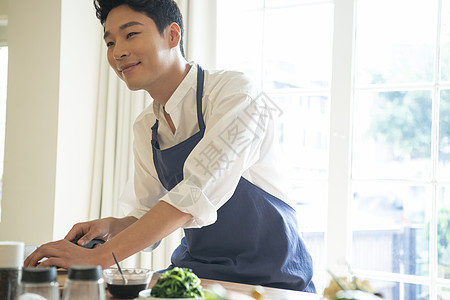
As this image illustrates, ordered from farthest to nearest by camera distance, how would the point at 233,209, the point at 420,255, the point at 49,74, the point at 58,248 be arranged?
the point at 49,74
the point at 420,255
the point at 233,209
the point at 58,248

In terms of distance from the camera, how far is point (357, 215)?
9.72ft

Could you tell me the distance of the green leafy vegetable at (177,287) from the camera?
991 millimetres

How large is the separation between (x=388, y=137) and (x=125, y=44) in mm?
1667

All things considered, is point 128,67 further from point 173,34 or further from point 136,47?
point 173,34

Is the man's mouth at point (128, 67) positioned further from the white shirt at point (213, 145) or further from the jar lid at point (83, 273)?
the jar lid at point (83, 273)

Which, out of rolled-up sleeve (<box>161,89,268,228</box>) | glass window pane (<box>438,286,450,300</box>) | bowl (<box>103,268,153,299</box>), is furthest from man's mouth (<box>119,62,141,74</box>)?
glass window pane (<box>438,286,450,300</box>)

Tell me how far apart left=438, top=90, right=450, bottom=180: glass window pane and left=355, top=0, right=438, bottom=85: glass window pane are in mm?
130

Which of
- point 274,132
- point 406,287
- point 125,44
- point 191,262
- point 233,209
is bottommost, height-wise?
point 406,287

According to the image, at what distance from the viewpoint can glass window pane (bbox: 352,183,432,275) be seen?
2.80 metres

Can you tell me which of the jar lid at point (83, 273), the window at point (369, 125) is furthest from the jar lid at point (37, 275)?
the window at point (369, 125)

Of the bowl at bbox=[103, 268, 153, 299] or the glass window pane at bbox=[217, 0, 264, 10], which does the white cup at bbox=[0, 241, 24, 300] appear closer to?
the bowl at bbox=[103, 268, 153, 299]

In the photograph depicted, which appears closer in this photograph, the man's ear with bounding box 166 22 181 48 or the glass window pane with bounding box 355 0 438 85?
the man's ear with bounding box 166 22 181 48

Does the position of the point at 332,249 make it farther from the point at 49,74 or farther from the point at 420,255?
the point at 49,74

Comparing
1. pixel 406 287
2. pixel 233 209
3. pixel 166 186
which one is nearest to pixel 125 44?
pixel 166 186
